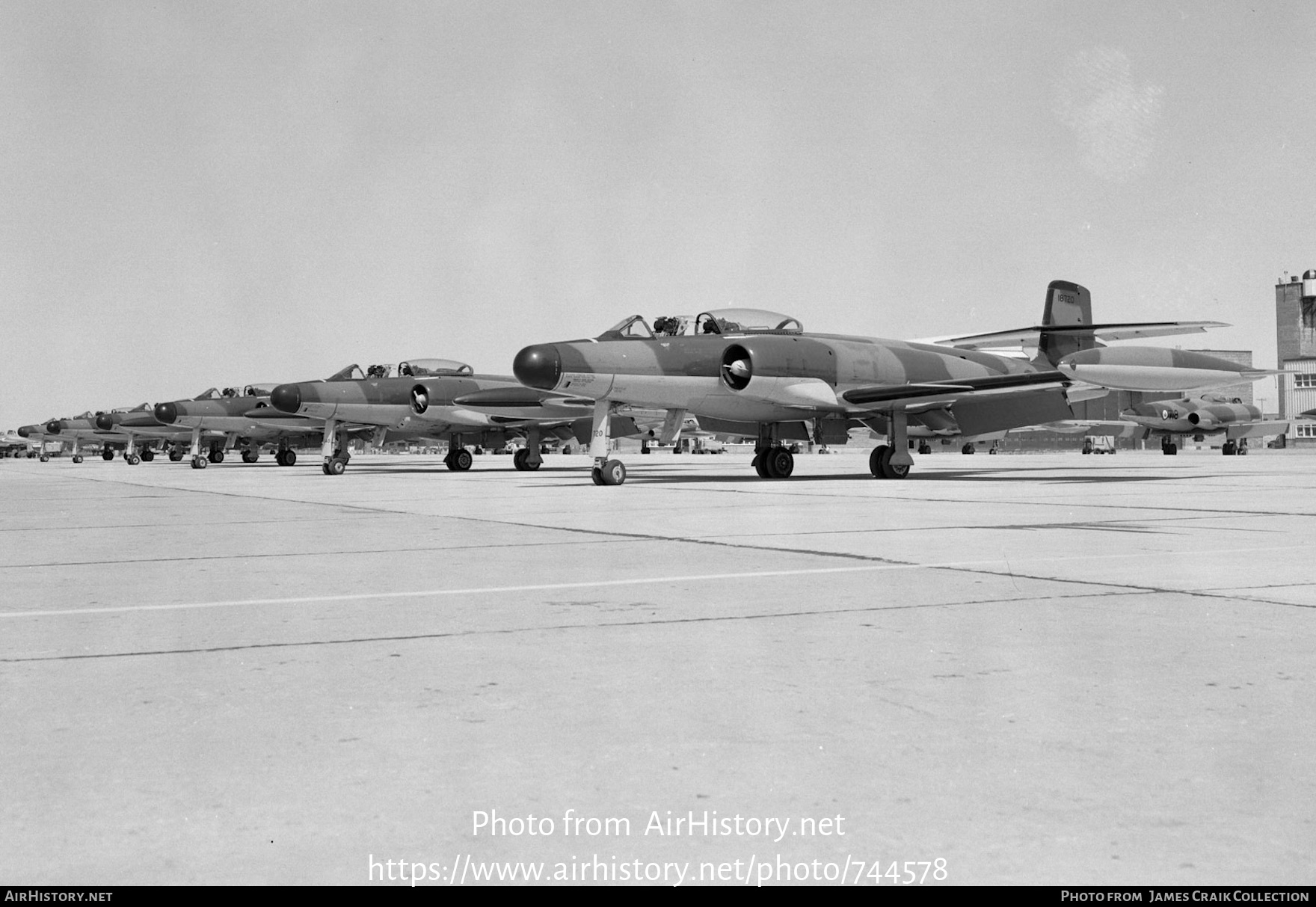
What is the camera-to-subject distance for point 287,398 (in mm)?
28250

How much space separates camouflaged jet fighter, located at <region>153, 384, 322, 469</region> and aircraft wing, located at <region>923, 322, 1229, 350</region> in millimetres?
20571

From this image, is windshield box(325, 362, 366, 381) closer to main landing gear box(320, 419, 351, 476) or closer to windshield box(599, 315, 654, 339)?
main landing gear box(320, 419, 351, 476)

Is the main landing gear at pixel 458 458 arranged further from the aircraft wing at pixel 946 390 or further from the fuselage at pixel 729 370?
the aircraft wing at pixel 946 390

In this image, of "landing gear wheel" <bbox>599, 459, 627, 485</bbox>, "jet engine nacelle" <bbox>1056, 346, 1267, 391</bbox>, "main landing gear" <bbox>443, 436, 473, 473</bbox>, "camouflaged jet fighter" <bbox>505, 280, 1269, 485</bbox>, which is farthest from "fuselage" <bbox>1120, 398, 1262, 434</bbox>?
"landing gear wheel" <bbox>599, 459, 627, 485</bbox>

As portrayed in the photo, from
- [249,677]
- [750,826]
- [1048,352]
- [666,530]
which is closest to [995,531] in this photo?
[666,530]

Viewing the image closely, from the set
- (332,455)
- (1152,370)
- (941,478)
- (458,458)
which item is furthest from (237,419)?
(1152,370)

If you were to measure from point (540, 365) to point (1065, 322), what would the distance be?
14436 millimetres

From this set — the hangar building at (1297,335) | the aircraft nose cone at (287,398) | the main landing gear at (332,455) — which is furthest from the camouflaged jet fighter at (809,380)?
the hangar building at (1297,335)

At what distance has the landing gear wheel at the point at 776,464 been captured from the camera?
2308 cm

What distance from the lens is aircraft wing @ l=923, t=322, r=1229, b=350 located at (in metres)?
24.6

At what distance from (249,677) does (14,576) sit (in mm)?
4259

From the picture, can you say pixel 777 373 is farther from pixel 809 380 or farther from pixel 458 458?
pixel 458 458

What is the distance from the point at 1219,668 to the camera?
4102 mm

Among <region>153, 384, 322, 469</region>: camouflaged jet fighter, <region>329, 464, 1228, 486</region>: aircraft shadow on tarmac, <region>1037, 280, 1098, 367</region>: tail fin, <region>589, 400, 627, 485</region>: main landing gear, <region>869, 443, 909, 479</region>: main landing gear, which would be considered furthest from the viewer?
<region>153, 384, 322, 469</region>: camouflaged jet fighter
